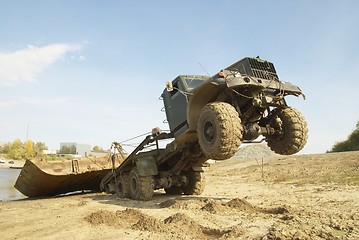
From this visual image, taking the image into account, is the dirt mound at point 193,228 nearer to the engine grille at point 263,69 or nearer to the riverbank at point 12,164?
the engine grille at point 263,69

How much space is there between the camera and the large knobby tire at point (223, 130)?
563 cm

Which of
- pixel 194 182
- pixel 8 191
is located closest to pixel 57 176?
pixel 194 182

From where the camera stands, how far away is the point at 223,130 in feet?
18.4

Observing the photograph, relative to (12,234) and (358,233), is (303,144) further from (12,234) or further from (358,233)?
(12,234)

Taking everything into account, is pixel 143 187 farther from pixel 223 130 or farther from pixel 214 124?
pixel 223 130

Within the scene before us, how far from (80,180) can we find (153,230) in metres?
7.85

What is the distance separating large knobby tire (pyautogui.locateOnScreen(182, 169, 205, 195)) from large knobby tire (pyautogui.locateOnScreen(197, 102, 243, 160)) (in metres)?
3.98

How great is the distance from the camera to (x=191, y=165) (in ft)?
31.3

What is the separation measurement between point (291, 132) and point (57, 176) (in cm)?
781

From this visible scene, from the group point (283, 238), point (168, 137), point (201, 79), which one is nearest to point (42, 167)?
point (168, 137)

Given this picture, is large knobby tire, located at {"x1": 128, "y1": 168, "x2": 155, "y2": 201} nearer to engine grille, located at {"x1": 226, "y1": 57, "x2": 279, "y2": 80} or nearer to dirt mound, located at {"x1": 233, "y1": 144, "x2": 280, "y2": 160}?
engine grille, located at {"x1": 226, "y1": 57, "x2": 279, "y2": 80}

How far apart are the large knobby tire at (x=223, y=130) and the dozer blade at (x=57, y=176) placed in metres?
6.60

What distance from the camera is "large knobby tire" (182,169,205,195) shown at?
9.93 m

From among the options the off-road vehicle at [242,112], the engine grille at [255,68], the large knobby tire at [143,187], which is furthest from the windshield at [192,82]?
the large knobby tire at [143,187]
